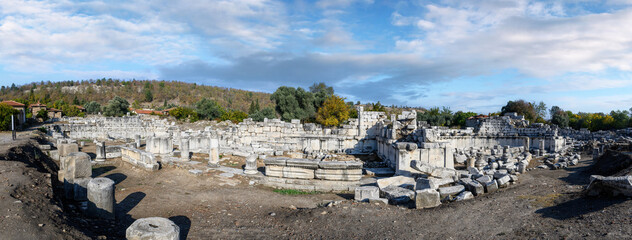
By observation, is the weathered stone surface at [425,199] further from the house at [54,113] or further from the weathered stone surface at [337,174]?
the house at [54,113]

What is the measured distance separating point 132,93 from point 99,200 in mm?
81535

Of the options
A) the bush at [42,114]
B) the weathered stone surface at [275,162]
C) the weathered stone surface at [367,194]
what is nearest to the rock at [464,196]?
the weathered stone surface at [367,194]

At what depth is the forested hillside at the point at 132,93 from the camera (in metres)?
71.2

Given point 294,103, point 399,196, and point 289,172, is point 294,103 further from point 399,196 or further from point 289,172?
point 399,196

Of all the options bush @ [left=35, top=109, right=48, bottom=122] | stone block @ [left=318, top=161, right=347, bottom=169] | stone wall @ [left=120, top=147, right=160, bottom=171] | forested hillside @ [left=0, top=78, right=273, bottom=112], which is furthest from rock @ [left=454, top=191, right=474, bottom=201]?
forested hillside @ [left=0, top=78, right=273, bottom=112]

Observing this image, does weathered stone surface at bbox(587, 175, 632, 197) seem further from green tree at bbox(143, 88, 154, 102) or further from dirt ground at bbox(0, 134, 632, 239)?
green tree at bbox(143, 88, 154, 102)

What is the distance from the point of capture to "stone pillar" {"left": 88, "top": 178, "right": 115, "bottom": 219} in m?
6.11

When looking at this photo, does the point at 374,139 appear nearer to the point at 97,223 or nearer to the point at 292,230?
the point at 292,230

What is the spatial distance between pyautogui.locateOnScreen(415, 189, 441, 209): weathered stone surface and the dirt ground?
0.28m

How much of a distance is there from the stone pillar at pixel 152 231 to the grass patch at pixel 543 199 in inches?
269

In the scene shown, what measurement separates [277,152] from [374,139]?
576 centimetres

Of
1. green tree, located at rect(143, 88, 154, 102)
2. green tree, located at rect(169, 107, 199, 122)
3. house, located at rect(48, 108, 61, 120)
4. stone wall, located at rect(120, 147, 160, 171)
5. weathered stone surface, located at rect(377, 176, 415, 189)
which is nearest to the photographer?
weathered stone surface, located at rect(377, 176, 415, 189)

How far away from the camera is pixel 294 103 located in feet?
133

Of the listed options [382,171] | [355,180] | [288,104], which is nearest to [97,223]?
[355,180]
